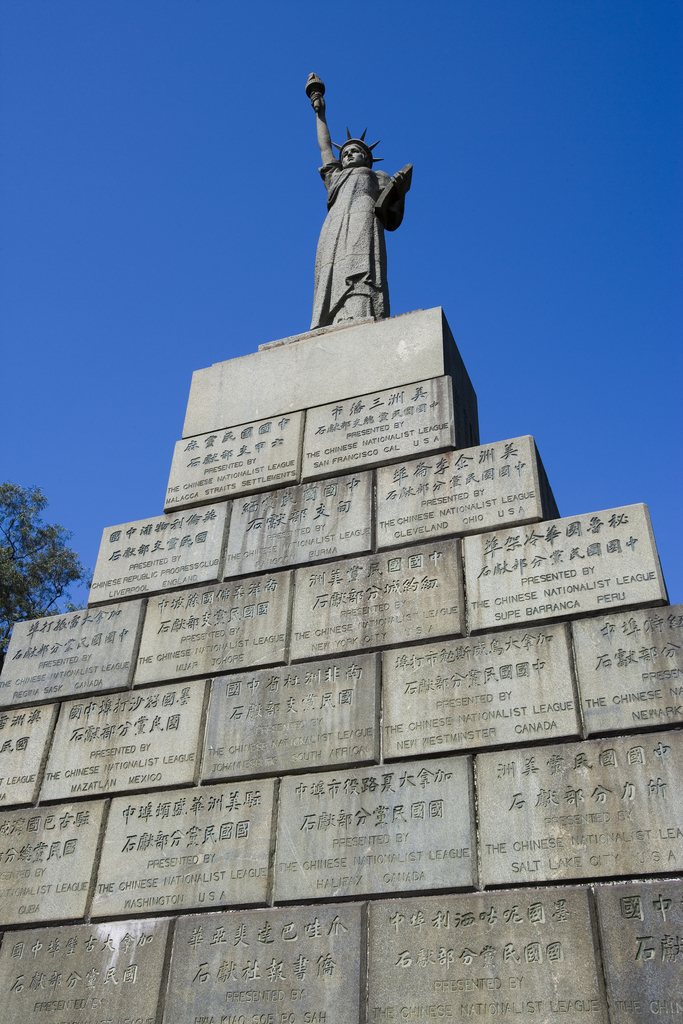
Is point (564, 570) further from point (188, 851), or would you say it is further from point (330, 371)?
point (330, 371)

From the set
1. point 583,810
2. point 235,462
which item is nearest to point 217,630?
point 235,462

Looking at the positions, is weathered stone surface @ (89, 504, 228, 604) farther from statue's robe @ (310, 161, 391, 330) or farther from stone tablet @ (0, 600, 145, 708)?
statue's robe @ (310, 161, 391, 330)

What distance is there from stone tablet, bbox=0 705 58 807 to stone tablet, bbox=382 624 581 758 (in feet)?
9.32

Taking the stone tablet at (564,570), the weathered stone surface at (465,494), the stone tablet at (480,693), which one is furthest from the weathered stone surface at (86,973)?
the weathered stone surface at (465,494)

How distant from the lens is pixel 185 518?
8.35 meters

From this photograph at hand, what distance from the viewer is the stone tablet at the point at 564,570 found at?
6258mm

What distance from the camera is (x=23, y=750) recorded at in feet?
24.2

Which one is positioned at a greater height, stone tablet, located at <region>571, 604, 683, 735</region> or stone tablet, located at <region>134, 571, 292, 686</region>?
stone tablet, located at <region>134, 571, 292, 686</region>

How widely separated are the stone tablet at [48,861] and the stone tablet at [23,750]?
160 mm

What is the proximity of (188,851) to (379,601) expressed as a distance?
2.19 meters

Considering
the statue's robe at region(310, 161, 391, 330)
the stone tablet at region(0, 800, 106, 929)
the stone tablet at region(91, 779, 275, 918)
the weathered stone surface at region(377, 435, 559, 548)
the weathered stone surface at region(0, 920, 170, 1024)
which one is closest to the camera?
the weathered stone surface at region(0, 920, 170, 1024)

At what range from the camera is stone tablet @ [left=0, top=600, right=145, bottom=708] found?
754cm

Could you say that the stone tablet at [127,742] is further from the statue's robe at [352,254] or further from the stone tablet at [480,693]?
the statue's robe at [352,254]

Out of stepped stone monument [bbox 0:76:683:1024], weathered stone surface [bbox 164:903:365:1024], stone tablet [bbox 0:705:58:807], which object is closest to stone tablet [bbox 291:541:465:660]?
stepped stone monument [bbox 0:76:683:1024]
